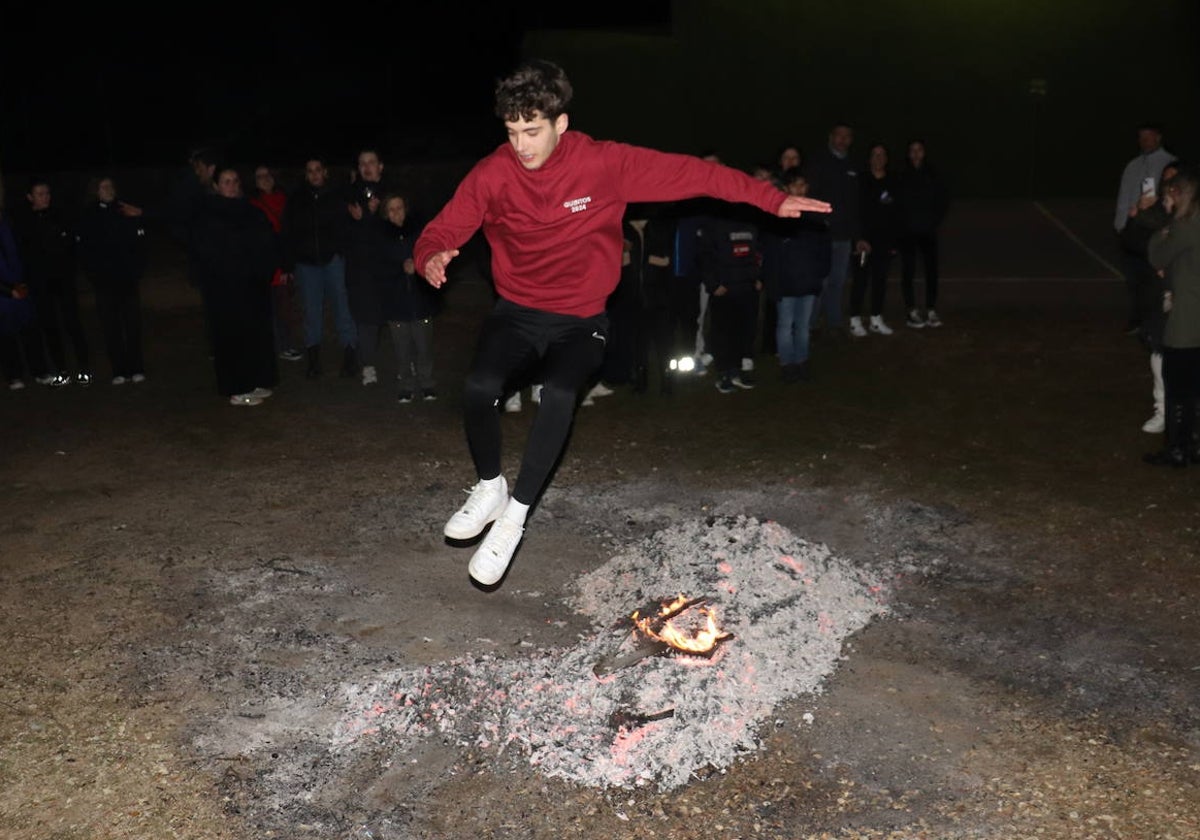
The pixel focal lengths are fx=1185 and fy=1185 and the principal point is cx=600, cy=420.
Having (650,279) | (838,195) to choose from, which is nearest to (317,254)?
(650,279)

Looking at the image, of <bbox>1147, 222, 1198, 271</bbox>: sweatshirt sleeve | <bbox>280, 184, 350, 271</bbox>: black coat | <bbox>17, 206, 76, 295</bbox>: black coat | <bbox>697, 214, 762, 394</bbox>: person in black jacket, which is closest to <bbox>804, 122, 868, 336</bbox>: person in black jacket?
<bbox>697, 214, 762, 394</bbox>: person in black jacket

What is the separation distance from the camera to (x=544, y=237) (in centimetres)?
600

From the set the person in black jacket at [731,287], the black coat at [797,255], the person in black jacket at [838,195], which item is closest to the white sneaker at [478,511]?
the person in black jacket at [731,287]

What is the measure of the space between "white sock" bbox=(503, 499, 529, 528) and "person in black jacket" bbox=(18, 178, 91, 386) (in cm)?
720

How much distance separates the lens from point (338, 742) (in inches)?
208

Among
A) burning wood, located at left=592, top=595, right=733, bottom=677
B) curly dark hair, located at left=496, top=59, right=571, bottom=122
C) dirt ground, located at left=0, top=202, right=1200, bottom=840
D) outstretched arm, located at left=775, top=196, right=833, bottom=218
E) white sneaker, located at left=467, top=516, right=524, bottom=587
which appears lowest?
dirt ground, located at left=0, top=202, right=1200, bottom=840

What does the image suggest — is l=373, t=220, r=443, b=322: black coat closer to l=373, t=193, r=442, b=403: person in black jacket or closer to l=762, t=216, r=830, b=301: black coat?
l=373, t=193, r=442, b=403: person in black jacket

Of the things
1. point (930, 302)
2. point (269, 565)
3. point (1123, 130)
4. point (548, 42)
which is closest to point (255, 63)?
point (548, 42)

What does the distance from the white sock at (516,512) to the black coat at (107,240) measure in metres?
6.73

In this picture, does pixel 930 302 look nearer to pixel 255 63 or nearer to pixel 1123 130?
pixel 1123 130

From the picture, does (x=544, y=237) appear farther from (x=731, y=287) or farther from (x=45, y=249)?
(x=45, y=249)

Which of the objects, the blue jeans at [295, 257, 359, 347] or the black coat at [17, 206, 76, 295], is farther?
the blue jeans at [295, 257, 359, 347]

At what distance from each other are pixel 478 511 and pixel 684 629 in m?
1.28

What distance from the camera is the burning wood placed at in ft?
18.6
